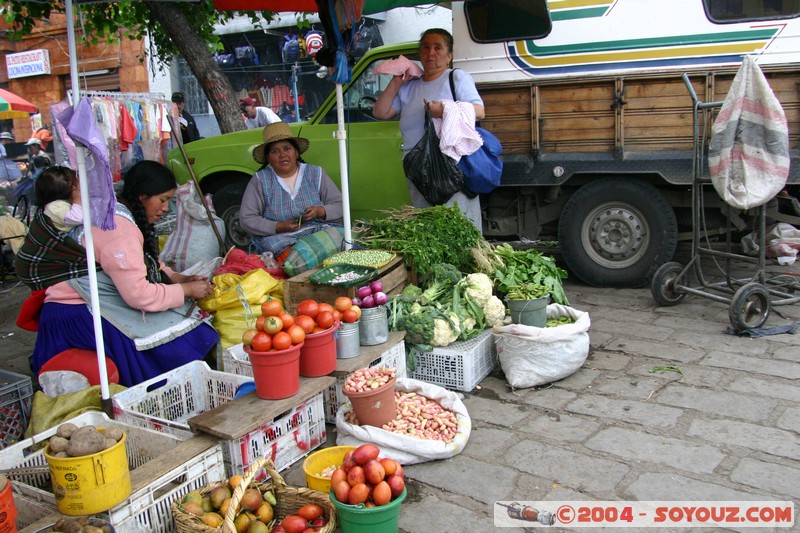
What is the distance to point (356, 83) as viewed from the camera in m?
6.49

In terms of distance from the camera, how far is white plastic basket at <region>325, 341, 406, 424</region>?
3725 millimetres

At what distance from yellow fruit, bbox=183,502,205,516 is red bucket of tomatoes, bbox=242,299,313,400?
0.68 metres

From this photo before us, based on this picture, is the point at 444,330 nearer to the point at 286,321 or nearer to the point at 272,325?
the point at 286,321

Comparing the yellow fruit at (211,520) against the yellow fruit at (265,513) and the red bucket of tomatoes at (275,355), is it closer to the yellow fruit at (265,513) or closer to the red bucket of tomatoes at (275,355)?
the yellow fruit at (265,513)

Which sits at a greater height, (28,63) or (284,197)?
(28,63)

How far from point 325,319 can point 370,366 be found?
0.65 metres

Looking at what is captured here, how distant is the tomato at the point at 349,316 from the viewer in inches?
143

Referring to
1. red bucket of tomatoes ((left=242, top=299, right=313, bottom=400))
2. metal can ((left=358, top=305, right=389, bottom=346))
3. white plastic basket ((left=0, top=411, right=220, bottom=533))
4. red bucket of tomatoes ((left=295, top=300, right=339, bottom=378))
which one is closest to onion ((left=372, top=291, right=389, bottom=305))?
metal can ((left=358, top=305, right=389, bottom=346))

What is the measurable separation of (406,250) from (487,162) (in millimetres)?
1214

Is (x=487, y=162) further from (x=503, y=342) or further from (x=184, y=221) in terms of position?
(x=184, y=221)

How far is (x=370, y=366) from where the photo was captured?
393 centimetres

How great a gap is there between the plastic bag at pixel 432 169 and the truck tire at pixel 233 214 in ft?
7.20

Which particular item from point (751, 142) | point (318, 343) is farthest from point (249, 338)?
point (751, 142)

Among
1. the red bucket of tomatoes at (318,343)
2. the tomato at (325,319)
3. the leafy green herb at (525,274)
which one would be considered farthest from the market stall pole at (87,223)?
the leafy green herb at (525,274)
